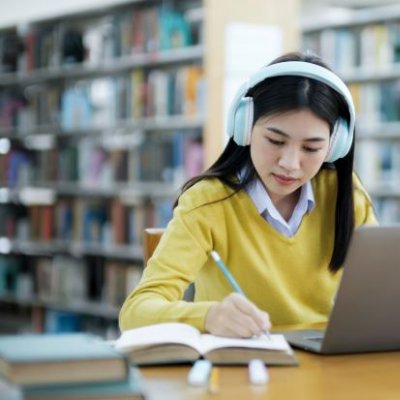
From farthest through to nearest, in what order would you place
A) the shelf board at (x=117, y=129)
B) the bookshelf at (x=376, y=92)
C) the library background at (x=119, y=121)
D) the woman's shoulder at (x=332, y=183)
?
the bookshelf at (x=376, y=92) < the shelf board at (x=117, y=129) < the library background at (x=119, y=121) < the woman's shoulder at (x=332, y=183)

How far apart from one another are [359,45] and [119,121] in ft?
4.82

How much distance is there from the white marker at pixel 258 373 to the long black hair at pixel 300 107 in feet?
1.96

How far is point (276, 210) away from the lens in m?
1.85

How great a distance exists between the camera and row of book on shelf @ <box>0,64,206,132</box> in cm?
473

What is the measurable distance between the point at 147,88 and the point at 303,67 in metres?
3.31

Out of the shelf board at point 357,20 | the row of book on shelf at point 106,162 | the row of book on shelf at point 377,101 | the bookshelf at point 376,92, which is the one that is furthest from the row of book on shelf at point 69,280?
the shelf board at point 357,20

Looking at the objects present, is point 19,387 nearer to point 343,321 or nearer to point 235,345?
point 235,345

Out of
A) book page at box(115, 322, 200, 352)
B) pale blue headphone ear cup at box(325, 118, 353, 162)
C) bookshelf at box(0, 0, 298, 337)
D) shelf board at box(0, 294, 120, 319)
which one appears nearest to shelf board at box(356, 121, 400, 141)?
bookshelf at box(0, 0, 298, 337)

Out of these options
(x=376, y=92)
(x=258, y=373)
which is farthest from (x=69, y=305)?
(x=258, y=373)

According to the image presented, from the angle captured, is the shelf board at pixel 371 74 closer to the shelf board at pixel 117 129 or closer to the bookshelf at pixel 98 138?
the bookshelf at pixel 98 138

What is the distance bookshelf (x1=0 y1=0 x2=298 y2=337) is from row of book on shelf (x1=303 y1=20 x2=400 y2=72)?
73 cm

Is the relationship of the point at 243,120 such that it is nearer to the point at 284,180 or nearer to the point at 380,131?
the point at 284,180

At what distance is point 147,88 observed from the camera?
16.2ft

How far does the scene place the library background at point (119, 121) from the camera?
4641mm
